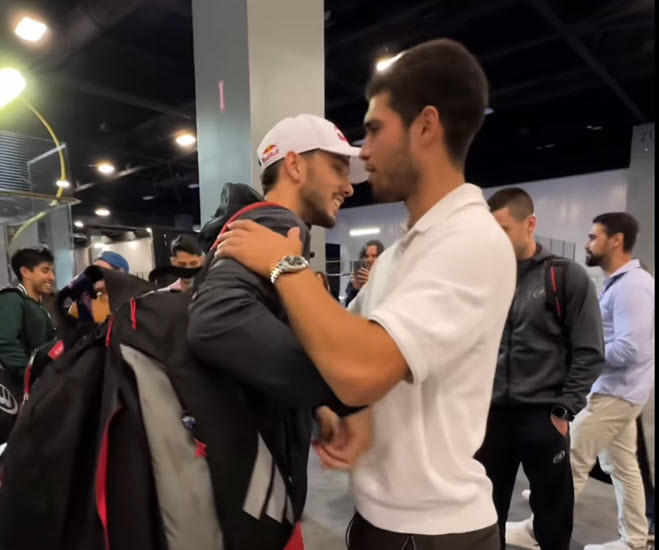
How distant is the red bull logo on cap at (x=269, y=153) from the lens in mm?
964

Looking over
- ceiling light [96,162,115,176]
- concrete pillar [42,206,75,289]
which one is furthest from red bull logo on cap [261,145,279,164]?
ceiling light [96,162,115,176]

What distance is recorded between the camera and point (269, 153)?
97 cm

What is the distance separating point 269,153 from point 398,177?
322mm

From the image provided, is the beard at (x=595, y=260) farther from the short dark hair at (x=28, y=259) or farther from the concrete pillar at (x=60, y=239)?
the concrete pillar at (x=60, y=239)

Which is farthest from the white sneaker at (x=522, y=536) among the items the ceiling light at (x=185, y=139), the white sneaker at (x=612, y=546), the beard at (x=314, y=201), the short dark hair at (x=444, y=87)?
the ceiling light at (x=185, y=139)

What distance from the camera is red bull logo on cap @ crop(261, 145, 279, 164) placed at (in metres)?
0.96

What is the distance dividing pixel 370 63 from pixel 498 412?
150 inches

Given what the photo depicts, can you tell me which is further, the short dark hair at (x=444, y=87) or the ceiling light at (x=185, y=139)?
the ceiling light at (x=185, y=139)

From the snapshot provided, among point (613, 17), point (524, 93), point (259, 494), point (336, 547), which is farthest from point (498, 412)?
point (524, 93)

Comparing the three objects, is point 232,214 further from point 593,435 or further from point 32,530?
point 593,435

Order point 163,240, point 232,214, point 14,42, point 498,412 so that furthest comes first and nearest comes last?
point 163,240, point 14,42, point 498,412, point 232,214

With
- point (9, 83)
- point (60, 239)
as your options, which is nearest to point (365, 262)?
point (9, 83)

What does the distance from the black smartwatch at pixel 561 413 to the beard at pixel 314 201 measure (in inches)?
53.8

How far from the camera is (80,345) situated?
2.55 feet
